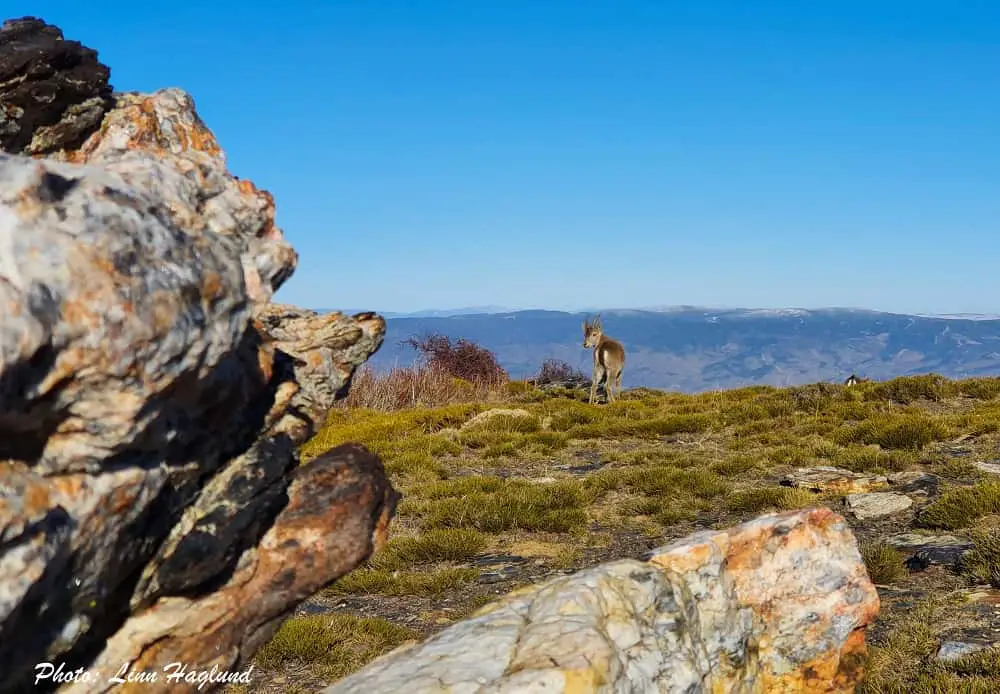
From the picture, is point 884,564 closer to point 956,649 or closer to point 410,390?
point 956,649

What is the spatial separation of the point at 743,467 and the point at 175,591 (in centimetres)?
1124

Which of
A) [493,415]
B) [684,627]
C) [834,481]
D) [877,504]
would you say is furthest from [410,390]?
[684,627]

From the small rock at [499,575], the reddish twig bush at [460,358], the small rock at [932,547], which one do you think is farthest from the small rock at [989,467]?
the reddish twig bush at [460,358]

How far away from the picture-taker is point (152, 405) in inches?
106

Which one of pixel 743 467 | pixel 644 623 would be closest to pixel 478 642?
pixel 644 623

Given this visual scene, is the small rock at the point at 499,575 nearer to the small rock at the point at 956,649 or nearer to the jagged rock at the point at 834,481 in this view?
the small rock at the point at 956,649

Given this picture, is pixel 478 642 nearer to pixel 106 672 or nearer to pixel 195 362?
pixel 106 672

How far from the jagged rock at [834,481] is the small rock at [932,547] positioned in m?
2.27

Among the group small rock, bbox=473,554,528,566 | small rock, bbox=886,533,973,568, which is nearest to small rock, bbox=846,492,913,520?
small rock, bbox=886,533,973,568

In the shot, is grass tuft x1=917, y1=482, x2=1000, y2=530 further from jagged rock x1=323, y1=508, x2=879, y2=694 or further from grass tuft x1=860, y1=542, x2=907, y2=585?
jagged rock x1=323, y1=508, x2=879, y2=694

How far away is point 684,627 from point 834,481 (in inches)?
322

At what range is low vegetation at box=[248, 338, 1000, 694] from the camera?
696 centimetres

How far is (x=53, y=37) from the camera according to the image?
13.1ft

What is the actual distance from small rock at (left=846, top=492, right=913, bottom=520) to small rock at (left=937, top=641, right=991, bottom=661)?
165 inches
